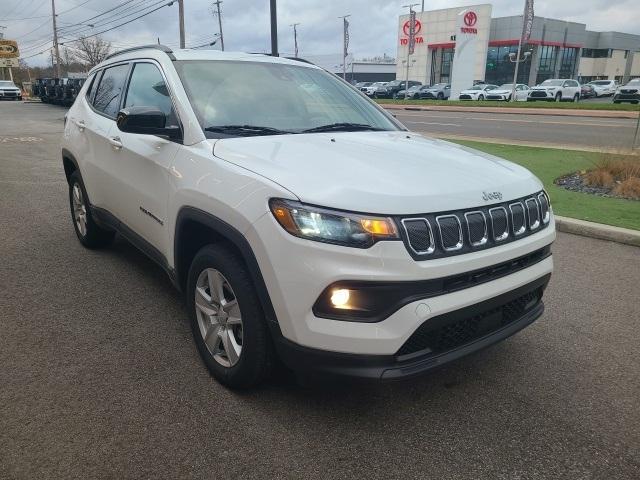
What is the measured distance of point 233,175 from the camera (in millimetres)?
2664

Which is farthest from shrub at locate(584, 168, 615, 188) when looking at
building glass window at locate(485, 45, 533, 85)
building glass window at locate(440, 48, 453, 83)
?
building glass window at locate(440, 48, 453, 83)

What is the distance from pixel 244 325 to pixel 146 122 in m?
1.36

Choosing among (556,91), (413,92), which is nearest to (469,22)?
(413,92)

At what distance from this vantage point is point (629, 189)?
7.38 metres

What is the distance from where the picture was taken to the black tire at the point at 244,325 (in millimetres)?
2566

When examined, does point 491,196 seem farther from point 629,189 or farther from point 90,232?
point 629,189

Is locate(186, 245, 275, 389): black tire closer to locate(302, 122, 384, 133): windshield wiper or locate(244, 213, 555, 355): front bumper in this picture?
locate(244, 213, 555, 355): front bumper

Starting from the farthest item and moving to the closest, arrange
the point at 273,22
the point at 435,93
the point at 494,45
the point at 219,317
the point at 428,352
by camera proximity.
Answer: the point at 494,45
the point at 435,93
the point at 273,22
the point at 219,317
the point at 428,352

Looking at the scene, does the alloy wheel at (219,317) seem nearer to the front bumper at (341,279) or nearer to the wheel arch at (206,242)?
the wheel arch at (206,242)

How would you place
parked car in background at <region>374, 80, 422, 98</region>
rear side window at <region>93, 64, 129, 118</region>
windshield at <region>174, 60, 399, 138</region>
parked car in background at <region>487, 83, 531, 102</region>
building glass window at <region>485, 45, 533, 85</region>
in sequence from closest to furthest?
windshield at <region>174, 60, 399, 138</region>
rear side window at <region>93, 64, 129, 118</region>
parked car in background at <region>487, 83, 531, 102</region>
parked car in background at <region>374, 80, 422, 98</region>
building glass window at <region>485, 45, 533, 85</region>

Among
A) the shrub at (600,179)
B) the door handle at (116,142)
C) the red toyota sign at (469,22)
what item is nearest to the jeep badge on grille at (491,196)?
the door handle at (116,142)

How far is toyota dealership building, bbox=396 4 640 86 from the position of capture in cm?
5762

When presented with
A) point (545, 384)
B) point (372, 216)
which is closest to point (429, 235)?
point (372, 216)

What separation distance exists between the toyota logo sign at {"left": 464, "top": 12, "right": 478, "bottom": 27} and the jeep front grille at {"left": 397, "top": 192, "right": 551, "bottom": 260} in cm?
5574
